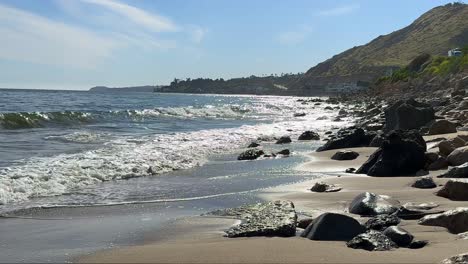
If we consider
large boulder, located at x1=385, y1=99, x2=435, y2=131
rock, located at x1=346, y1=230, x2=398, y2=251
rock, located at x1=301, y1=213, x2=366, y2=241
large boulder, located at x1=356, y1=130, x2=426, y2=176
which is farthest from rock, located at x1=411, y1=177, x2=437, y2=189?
large boulder, located at x1=385, y1=99, x2=435, y2=131

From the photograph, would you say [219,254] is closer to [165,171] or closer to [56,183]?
[56,183]

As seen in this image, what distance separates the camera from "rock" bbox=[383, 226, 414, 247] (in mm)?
5008

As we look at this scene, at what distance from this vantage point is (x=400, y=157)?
10461 millimetres

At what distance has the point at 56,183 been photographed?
9.86 meters

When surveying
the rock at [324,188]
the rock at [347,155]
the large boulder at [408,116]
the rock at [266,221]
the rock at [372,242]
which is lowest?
the rock at [347,155]

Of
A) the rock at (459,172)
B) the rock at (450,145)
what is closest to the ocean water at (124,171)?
the rock at (450,145)

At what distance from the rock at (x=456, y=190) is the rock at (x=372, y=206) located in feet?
2.29

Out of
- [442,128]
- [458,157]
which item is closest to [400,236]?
[458,157]

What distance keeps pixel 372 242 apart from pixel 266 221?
5.37 ft

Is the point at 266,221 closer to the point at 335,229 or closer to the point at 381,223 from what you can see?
the point at 335,229

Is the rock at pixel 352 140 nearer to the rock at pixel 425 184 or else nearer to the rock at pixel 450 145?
the rock at pixel 450 145

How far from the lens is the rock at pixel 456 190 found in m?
6.91

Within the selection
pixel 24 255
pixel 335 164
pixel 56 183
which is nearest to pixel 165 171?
pixel 56 183

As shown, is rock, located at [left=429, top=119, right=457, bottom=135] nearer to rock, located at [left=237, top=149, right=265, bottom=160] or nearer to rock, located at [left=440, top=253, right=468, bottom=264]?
rock, located at [left=237, top=149, right=265, bottom=160]
